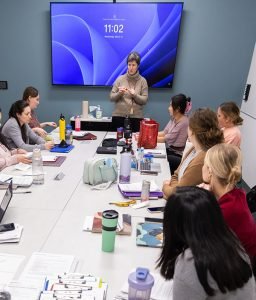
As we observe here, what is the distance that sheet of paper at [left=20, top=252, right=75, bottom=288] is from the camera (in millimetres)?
1196

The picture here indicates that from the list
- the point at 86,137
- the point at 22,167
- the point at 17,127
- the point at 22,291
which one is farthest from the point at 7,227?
the point at 86,137

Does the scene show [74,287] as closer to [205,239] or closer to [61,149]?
[205,239]

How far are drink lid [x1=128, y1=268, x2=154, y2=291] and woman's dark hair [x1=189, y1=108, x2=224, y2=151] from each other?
3.81ft

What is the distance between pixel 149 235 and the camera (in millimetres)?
1533

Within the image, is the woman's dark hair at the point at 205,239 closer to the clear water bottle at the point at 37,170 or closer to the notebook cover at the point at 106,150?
the clear water bottle at the point at 37,170

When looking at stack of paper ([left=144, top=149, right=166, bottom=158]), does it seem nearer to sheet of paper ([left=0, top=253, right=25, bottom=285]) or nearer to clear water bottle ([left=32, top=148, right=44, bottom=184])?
clear water bottle ([left=32, top=148, right=44, bottom=184])

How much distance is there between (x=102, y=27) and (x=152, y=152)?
93.1 inches

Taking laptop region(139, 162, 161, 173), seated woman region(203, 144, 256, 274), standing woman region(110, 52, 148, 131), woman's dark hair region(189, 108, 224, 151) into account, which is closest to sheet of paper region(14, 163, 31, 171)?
laptop region(139, 162, 161, 173)

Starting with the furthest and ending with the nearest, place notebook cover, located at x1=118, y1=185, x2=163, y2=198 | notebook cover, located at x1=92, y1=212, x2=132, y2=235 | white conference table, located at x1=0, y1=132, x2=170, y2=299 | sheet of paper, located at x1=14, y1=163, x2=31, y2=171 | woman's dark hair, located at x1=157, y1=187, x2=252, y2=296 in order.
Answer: sheet of paper, located at x1=14, y1=163, x2=31, y2=171, notebook cover, located at x1=118, y1=185, x2=163, y2=198, notebook cover, located at x1=92, y1=212, x2=132, y2=235, white conference table, located at x1=0, y1=132, x2=170, y2=299, woman's dark hair, located at x1=157, y1=187, x2=252, y2=296

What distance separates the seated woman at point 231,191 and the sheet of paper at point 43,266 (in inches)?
29.3

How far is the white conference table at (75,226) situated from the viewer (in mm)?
1312

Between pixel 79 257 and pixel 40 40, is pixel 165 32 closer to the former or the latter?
pixel 40 40

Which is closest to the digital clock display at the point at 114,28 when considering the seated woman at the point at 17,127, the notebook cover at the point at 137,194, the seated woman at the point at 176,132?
the seated woman at the point at 176,132

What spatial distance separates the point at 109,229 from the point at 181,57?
364 cm
